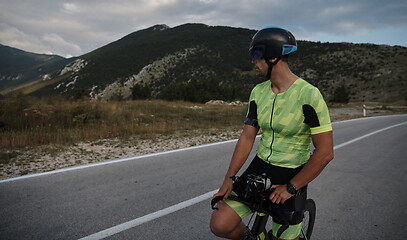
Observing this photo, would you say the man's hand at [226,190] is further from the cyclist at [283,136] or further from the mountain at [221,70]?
the mountain at [221,70]

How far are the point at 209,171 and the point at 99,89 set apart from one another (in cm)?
9177

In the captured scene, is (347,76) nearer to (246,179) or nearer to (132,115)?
(132,115)

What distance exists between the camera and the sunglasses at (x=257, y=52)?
1894mm

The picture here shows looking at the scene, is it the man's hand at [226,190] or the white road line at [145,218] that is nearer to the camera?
the man's hand at [226,190]

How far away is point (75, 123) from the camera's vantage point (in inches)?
452

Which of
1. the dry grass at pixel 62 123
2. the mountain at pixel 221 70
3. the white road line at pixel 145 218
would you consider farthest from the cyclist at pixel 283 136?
the mountain at pixel 221 70

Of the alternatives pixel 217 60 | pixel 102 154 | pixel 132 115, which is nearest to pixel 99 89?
pixel 217 60

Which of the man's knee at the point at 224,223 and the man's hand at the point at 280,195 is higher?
the man's hand at the point at 280,195

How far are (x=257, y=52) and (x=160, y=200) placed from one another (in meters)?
3.00

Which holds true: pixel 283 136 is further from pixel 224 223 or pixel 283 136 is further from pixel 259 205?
pixel 224 223

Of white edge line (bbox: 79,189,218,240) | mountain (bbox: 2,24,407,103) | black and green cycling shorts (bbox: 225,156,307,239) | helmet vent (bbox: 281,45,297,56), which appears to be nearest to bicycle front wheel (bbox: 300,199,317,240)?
black and green cycling shorts (bbox: 225,156,307,239)

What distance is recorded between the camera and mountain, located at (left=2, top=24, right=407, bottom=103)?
1969 inches

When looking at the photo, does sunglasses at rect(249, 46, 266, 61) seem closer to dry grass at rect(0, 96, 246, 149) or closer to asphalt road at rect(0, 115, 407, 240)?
asphalt road at rect(0, 115, 407, 240)

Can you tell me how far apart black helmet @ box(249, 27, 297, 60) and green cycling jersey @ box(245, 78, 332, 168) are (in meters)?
0.24
